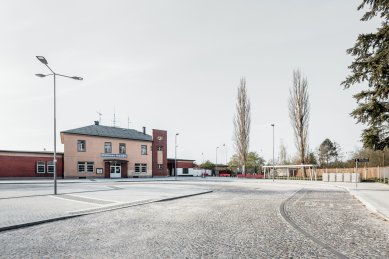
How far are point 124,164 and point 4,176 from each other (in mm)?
16875

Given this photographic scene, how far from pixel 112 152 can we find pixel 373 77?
4185cm

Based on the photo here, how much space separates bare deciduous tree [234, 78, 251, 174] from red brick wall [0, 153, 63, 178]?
31.1 m

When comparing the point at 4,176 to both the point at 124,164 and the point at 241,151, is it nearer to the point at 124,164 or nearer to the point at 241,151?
the point at 124,164

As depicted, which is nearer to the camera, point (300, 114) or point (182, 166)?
point (300, 114)

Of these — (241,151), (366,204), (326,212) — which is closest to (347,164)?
(241,151)

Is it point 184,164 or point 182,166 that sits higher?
point 184,164

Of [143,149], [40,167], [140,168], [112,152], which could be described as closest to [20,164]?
[40,167]

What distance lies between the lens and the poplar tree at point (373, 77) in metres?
13.2

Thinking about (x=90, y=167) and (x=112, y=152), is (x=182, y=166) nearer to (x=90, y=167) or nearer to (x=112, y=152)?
(x=112, y=152)

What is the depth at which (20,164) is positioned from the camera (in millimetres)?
40625

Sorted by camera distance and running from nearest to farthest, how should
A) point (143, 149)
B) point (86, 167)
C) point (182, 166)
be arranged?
point (86, 167)
point (143, 149)
point (182, 166)

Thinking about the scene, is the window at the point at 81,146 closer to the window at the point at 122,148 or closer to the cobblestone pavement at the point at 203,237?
the window at the point at 122,148

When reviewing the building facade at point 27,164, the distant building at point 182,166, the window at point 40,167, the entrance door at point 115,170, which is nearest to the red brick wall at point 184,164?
the distant building at point 182,166

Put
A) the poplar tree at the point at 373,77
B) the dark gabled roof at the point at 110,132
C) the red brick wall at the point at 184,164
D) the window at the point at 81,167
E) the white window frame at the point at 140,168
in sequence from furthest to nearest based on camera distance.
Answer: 1. the red brick wall at the point at 184,164
2. the white window frame at the point at 140,168
3. the dark gabled roof at the point at 110,132
4. the window at the point at 81,167
5. the poplar tree at the point at 373,77
